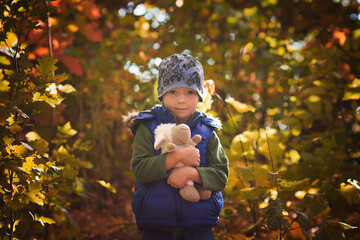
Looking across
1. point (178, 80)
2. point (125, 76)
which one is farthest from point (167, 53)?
point (178, 80)

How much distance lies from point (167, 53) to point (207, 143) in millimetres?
1461

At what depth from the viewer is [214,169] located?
5.34 ft

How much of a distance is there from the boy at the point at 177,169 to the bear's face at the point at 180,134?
42 millimetres

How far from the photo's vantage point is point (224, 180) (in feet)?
5.39

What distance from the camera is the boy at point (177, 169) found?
5.00 feet

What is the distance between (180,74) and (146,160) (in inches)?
19.3

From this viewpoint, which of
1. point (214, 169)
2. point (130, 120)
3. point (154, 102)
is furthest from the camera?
point (154, 102)

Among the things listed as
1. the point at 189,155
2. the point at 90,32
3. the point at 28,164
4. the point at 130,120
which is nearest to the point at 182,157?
the point at 189,155

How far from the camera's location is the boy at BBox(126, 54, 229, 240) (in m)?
1.52

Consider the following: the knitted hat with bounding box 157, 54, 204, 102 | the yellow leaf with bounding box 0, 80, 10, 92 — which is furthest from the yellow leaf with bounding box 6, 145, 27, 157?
the knitted hat with bounding box 157, 54, 204, 102

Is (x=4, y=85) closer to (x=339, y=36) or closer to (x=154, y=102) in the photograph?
(x=154, y=102)

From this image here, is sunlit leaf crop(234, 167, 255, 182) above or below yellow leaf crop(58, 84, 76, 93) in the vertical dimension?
below

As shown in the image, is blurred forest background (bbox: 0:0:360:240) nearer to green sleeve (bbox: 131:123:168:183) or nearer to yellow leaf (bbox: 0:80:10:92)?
yellow leaf (bbox: 0:80:10:92)

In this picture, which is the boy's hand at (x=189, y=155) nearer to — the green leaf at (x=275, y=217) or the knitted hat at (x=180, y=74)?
the knitted hat at (x=180, y=74)
